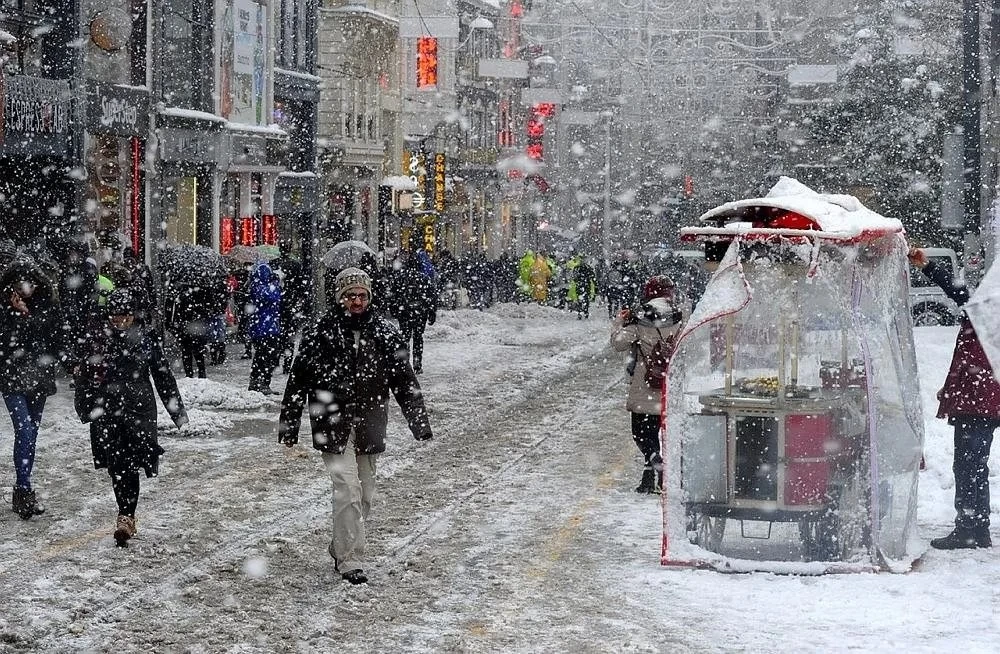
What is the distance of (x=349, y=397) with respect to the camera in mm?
9055

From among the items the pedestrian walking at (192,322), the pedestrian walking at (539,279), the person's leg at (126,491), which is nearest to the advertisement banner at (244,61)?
the pedestrian walking at (539,279)

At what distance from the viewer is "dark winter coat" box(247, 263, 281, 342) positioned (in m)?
19.2

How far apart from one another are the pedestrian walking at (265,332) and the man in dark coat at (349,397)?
1004cm

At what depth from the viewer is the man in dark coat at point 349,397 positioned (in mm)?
8969

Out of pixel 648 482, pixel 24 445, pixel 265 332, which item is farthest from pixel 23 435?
pixel 265 332

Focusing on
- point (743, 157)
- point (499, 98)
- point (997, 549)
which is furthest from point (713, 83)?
point (997, 549)

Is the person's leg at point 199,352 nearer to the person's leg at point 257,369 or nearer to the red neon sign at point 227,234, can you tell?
the person's leg at point 257,369

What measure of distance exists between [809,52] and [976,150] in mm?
40324

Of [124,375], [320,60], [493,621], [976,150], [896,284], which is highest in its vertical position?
[320,60]

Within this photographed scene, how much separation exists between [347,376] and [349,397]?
0.42 ft

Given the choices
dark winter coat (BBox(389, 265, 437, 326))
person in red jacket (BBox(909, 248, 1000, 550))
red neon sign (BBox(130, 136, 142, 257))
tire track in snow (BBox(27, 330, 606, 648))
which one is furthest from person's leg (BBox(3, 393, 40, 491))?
red neon sign (BBox(130, 136, 142, 257))

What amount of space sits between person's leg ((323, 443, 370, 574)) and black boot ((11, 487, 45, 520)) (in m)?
2.95

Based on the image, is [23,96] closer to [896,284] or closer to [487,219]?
[896,284]

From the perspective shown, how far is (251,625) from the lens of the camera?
7949 millimetres
